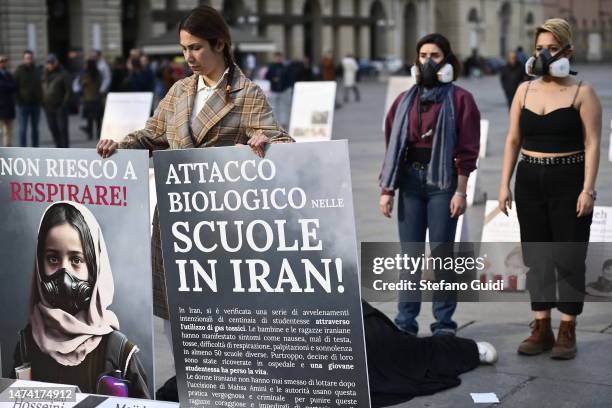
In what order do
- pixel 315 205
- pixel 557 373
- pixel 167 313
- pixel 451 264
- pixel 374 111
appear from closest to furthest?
1. pixel 315 205
2. pixel 167 313
3. pixel 451 264
4. pixel 557 373
5. pixel 374 111

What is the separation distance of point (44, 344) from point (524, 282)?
101 inches

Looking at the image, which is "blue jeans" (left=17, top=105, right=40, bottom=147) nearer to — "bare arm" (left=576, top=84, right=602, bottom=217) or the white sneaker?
the white sneaker

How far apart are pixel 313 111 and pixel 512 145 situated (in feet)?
31.2

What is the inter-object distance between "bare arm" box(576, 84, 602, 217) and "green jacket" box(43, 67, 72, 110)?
14198 mm

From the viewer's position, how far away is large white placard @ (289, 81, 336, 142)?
15.1 meters

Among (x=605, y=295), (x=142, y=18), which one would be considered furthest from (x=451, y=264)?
(x=142, y=18)

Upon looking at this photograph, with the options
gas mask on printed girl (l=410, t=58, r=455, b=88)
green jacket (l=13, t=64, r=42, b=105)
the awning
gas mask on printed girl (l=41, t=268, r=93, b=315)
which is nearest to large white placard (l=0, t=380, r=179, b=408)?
gas mask on printed girl (l=41, t=268, r=93, b=315)

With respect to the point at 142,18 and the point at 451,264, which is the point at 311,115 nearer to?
the point at 451,264

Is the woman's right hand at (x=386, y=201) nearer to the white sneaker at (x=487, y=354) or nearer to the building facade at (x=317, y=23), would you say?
the white sneaker at (x=487, y=354)

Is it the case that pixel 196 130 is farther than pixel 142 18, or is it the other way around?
pixel 142 18

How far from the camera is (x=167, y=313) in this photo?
15.1 feet

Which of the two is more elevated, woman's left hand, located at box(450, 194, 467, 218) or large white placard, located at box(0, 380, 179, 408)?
woman's left hand, located at box(450, 194, 467, 218)

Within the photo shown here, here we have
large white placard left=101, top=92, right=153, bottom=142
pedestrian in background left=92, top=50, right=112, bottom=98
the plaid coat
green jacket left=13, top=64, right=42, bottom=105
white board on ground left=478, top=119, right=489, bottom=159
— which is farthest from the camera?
pedestrian in background left=92, top=50, right=112, bottom=98

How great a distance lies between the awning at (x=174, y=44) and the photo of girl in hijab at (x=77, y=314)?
81.6ft
